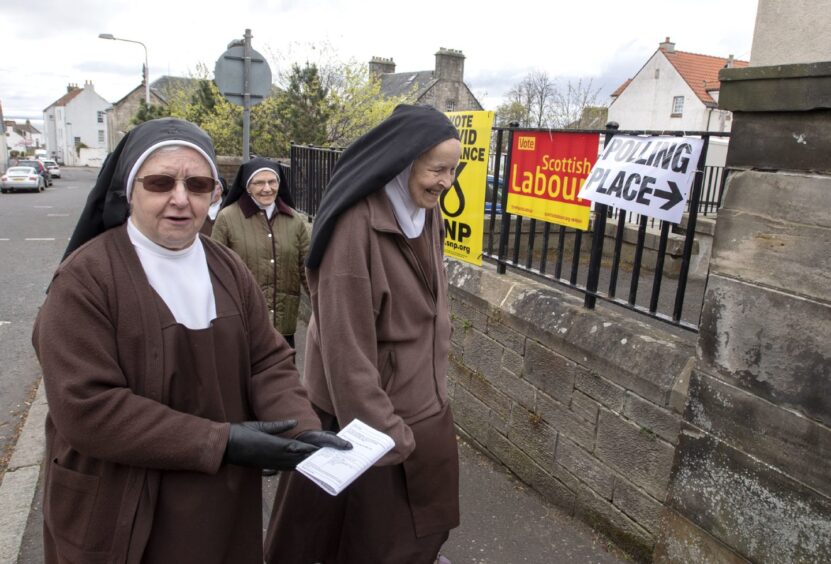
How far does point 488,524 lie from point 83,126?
8991cm

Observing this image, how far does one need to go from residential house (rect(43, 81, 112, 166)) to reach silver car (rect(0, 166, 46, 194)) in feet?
166

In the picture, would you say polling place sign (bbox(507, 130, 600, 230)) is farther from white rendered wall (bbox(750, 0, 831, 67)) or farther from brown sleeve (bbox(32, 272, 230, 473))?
brown sleeve (bbox(32, 272, 230, 473))

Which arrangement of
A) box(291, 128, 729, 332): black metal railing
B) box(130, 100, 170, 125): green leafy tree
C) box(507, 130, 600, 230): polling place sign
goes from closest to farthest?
box(291, 128, 729, 332): black metal railing, box(507, 130, 600, 230): polling place sign, box(130, 100, 170, 125): green leafy tree

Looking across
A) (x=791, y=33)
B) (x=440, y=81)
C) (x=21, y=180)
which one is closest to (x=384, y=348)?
→ (x=791, y=33)

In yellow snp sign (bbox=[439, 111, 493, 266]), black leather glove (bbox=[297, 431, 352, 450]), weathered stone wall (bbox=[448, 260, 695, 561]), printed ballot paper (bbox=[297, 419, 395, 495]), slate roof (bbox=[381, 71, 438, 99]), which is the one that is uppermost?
slate roof (bbox=[381, 71, 438, 99])

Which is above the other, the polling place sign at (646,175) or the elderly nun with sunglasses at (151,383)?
the polling place sign at (646,175)

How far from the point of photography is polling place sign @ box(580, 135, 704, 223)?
2830 mm

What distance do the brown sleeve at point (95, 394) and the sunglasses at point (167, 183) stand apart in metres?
0.29

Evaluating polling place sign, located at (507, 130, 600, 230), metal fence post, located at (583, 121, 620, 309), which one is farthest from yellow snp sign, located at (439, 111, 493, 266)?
metal fence post, located at (583, 121, 620, 309)

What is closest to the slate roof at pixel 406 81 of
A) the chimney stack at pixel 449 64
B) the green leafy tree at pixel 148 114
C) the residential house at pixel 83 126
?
the chimney stack at pixel 449 64

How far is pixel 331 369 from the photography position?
206 cm

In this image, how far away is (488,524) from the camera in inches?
133

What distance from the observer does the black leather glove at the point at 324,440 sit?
1.77 metres

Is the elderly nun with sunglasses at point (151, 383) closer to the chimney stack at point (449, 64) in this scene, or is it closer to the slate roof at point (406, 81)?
the slate roof at point (406, 81)
